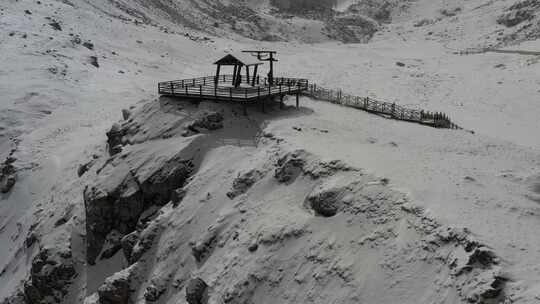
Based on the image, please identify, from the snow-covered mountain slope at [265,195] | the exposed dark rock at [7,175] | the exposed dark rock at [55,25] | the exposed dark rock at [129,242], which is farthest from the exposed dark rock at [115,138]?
the exposed dark rock at [55,25]

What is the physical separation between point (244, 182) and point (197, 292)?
592 cm

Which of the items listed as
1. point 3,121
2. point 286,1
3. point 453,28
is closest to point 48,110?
point 3,121

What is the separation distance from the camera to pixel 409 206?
632 inches

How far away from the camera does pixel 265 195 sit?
20766mm

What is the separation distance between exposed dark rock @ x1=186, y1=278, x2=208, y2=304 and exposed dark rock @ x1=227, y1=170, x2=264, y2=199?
4.77 metres

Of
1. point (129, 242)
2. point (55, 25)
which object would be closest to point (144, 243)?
point (129, 242)

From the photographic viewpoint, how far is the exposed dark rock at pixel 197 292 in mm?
18375

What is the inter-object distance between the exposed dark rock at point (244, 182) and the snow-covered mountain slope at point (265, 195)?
100mm

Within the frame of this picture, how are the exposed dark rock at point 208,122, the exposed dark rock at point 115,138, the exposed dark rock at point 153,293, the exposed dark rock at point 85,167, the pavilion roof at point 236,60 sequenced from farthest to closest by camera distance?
the exposed dark rock at point 85,167 → the exposed dark rock at point 115,138 → the pavilion roof at point 236,60 → the exposed dark rock at point 208,122 → the exposed dark rock at point 153,293

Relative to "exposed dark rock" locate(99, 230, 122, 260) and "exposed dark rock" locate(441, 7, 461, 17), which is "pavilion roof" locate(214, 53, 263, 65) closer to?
"exposed dark rock" locate(99, 230, 122, 260)

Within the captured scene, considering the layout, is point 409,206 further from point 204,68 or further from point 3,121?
point 204,68

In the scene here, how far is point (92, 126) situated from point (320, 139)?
2728 centimetres

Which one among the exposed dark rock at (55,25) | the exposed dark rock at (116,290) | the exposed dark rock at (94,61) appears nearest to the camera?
the exposed dark rock at (116,290)

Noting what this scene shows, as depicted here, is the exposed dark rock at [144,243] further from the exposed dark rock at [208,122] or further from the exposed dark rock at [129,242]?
the exposed dark rock at [208,122]
